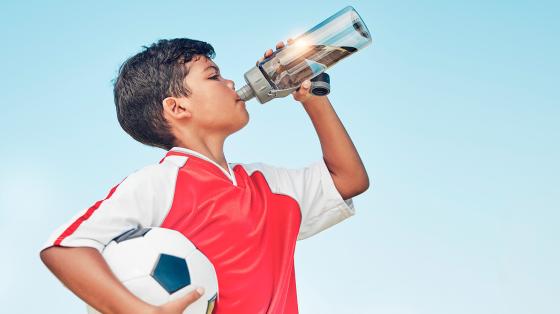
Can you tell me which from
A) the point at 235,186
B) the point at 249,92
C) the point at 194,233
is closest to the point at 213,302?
the point at 194,233

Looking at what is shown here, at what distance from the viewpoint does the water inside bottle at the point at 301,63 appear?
307 centimetres

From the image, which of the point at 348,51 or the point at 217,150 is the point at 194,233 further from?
the point at 348,51

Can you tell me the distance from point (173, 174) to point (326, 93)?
83 centimetres

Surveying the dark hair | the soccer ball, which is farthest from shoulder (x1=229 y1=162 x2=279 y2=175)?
the soccer ball

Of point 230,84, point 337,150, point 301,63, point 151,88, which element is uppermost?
point 151,88

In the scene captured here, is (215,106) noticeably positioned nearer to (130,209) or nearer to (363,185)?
(130,209)

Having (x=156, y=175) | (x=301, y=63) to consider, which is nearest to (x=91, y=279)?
(x=156, y=175)

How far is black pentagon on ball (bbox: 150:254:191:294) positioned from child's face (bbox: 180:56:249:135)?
819 mm

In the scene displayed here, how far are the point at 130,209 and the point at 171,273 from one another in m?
0.34

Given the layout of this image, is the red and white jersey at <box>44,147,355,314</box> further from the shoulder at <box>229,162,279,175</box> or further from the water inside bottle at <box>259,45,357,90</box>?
the water inside bottle at <box>259,45,357,90</box>

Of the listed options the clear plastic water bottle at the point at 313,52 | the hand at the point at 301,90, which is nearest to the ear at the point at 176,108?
the clear plastic water bottle at the point at 313,52

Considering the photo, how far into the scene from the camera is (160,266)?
2.23 meters

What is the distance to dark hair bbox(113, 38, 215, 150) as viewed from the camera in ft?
9.91

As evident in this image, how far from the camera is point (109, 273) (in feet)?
7.22
